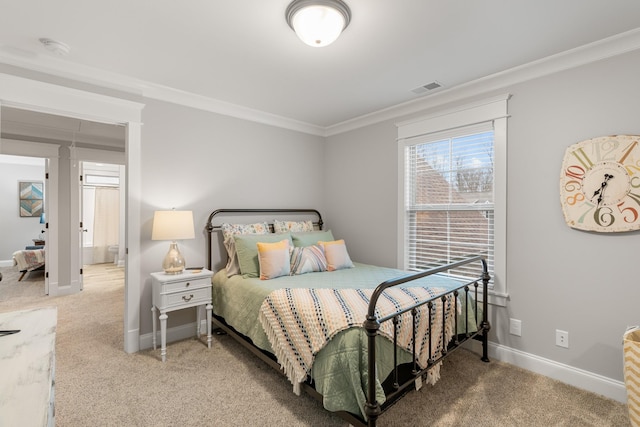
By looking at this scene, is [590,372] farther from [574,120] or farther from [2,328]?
[2,328]

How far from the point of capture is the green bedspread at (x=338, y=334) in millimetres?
1699

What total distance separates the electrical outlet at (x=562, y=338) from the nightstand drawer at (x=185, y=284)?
117 inches

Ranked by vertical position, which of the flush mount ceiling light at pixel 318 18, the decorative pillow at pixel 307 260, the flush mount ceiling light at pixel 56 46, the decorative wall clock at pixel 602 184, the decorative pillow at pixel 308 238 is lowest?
the decorative pillow at pixel 307 260

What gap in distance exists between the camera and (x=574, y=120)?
2367mm

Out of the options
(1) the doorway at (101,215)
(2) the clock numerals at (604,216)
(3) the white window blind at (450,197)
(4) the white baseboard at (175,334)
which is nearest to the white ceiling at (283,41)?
(3) the white window blind at (450,197)

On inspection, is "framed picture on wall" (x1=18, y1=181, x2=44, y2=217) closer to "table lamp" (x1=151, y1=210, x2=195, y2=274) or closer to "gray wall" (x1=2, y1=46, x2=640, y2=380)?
"gray wall" (x1=2, y1=46, x2=640, y2=380)

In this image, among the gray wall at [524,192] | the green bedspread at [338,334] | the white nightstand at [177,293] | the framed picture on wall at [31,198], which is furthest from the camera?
the framed picture on wall at [31,198]

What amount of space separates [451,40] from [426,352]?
2.15 m

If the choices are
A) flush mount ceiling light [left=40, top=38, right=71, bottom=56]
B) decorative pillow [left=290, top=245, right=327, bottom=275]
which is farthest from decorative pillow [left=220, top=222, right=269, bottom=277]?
flush mount ceiling light [left=40, top=38, right=71, bottom=56]

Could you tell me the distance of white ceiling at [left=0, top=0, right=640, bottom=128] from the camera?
1850 millimetres

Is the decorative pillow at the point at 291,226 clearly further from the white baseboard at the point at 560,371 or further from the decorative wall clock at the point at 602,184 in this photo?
the decorative wall clock at the point at 602,184

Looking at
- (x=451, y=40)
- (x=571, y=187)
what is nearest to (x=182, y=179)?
(x=451, y=40)

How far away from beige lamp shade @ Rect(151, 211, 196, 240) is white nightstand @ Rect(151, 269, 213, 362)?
0.36 m

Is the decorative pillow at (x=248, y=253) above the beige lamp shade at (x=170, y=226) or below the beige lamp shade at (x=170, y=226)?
below
